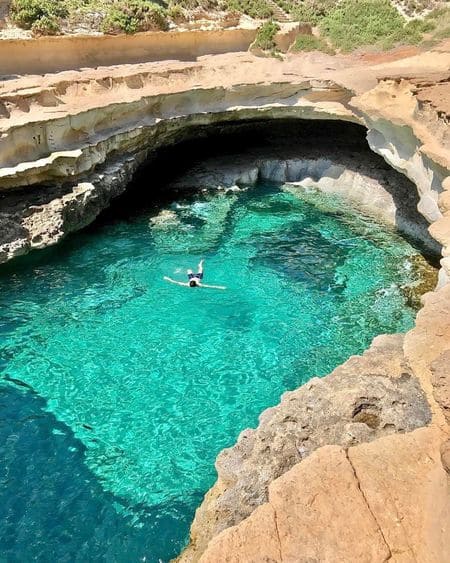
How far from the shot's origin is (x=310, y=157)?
24672 millimetres

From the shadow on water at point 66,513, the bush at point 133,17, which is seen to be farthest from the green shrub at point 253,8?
the shadow on water at point 66,513

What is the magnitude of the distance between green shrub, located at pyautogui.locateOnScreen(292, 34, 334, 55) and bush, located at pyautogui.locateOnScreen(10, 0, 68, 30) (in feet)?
38.5

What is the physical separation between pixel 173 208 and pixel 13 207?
679 centimetres

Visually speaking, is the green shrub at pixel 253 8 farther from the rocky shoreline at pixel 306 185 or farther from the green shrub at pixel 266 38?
the rocky shoreline at pixel 306 185

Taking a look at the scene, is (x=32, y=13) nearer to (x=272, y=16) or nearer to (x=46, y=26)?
(x=46, y=26)

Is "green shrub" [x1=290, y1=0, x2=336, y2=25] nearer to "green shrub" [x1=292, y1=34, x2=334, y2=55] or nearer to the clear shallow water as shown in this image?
"green shrub" [x1=292, y1=34, x2=334, y2=55]

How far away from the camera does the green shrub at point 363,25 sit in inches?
1083

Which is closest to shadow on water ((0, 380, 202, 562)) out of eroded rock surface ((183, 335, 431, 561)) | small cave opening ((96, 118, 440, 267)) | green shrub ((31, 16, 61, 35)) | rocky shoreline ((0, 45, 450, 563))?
eroded rock surface ((183, 335, 431, 561))

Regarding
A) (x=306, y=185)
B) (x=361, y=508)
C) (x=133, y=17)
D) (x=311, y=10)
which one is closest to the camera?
(x=361, y=508)

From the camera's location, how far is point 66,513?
382 inches

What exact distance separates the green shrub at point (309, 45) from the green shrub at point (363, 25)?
30.4 inches

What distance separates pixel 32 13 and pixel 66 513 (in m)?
21.1

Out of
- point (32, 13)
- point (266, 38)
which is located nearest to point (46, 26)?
point (32, 13)

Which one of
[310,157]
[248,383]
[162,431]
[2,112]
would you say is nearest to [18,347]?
[162,431]
